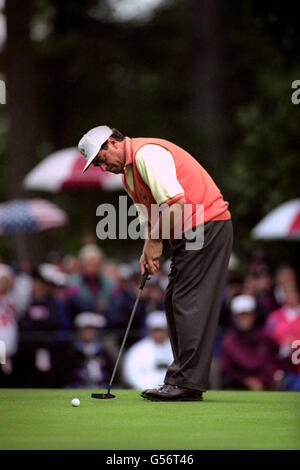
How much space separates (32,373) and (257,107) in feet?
30.7

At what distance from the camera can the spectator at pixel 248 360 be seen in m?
11.7

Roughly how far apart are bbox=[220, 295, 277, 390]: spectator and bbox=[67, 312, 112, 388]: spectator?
1327mm

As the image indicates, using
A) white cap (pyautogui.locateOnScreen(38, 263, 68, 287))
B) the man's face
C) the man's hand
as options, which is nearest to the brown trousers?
the man's hand

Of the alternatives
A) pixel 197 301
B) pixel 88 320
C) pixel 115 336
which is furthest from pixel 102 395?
pixel 115 336

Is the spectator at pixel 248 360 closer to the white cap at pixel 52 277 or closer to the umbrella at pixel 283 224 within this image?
the white cap at pixel 52 277

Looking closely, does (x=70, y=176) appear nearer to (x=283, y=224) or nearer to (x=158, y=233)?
(x=283, y=224)

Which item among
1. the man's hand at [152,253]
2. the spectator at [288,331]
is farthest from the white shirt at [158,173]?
the spectator at [288,331]

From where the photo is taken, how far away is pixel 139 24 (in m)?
27.5

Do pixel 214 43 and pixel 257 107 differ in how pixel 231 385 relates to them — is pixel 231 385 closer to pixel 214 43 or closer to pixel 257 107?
pixel 257 107
